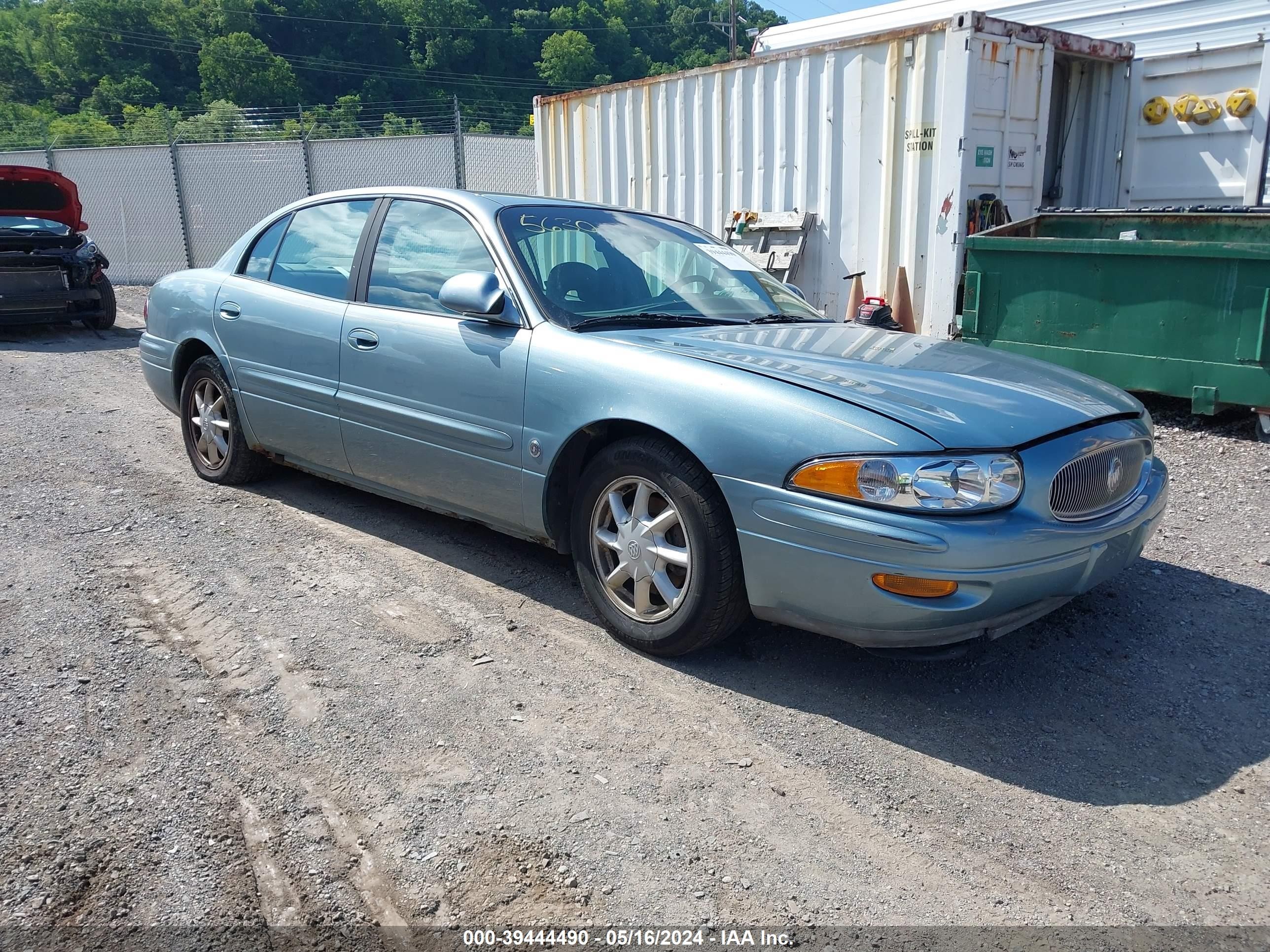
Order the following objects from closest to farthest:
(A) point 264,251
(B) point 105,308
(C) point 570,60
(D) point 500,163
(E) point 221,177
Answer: (A) point 264,251, (B) point 105,308, (D) point 500,163, (E) point 221,177, (C) point 570,60

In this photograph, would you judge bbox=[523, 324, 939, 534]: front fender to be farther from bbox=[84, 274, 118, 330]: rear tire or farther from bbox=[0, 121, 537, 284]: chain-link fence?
bbox=[0, 121, 537, 284]: chain-link fence

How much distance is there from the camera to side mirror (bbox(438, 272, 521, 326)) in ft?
12.5

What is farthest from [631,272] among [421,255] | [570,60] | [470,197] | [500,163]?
[570,60]

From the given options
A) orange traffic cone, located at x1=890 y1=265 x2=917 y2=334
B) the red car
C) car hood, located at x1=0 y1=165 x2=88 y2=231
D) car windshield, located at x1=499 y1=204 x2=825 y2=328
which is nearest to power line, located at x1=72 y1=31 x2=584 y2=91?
car hood, located at x1=0 y1=165 x2=88 y2=231

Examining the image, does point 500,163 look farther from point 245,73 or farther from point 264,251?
point 245,73

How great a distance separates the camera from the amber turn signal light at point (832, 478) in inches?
116

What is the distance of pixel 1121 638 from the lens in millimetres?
3748

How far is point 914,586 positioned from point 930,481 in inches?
11.8

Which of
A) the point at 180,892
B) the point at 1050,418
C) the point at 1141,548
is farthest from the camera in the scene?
the point at 1141,548

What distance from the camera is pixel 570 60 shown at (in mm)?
61406

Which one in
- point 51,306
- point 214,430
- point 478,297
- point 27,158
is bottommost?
point 214,430

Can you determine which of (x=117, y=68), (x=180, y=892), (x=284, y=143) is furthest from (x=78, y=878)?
(x=117, y=68)

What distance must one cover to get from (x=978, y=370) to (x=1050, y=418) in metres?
0.46

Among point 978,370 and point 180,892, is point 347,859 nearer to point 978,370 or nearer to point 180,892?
point 180,892
